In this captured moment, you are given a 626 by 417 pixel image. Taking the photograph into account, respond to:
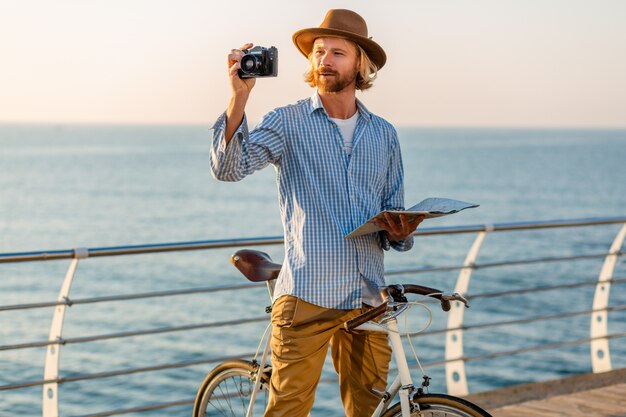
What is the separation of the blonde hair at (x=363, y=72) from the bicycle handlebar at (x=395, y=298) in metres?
0.60

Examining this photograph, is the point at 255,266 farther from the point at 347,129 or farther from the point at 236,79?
the point at 236,79

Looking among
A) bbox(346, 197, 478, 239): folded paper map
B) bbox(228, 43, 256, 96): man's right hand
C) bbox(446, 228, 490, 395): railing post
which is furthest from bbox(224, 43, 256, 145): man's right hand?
bbox(446, 228, 490, 395): railing post

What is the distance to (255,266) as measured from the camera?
3445 millimetres

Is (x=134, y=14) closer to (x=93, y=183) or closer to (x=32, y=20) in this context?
(x=32, y=20)

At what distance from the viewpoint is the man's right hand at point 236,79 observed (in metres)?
2.94

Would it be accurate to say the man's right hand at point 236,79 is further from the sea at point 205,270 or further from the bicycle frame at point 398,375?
the sea at point 205,270

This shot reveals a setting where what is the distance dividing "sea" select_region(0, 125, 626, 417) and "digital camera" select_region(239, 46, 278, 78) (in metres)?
1.96

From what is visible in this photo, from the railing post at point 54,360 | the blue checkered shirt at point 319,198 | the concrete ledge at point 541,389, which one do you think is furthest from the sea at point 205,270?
the blue checkered shirt at point 319,198

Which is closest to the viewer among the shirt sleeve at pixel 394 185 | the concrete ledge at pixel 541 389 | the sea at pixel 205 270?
the shirt sleeve at pixel 394 185

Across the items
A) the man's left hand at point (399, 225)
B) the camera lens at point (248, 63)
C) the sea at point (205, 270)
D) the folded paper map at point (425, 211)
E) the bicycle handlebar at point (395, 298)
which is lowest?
the sea at point (205, 270)

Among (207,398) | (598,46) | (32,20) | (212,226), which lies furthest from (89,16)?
(207,398)

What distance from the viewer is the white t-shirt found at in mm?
3168

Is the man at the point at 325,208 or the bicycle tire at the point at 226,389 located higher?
the man at the point at 325,208

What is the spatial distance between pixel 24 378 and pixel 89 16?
53718 millimetres
